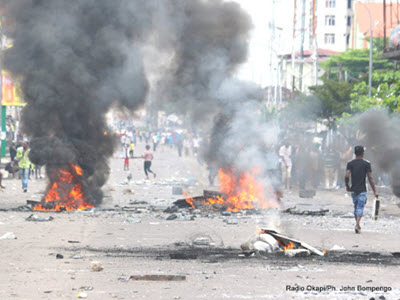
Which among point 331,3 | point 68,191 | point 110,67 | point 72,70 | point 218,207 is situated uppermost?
point 331,3

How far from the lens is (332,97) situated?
36969 millimetres

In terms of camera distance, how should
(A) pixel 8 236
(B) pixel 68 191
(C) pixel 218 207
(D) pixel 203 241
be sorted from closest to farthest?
1. (D) pixel 203 241
2. (A) pixel 8 236
3. (C) pixel 218 207
4. (B) pixel 68 191

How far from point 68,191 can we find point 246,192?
15.2 feet

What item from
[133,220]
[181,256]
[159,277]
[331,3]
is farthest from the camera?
[331,3]

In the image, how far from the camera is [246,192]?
17484mm

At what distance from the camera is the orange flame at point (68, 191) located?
17172 millimetres

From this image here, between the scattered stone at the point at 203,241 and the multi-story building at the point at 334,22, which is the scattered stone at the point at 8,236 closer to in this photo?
the scattered stone at the point at 203,241

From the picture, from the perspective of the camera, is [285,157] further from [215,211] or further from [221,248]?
[221,248]

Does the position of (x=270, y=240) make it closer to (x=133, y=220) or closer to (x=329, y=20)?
(x=133, y=220)

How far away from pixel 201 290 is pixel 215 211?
9.52 metres

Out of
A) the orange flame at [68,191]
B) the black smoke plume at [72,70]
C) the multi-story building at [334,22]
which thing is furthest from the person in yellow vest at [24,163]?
the multi-story building at [334,22]

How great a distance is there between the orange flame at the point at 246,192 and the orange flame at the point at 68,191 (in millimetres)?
3383

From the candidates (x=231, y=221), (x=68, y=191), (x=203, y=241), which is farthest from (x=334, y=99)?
(x=203, y=241)

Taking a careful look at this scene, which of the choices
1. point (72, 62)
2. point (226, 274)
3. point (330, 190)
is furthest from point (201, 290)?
point (330, 190)
